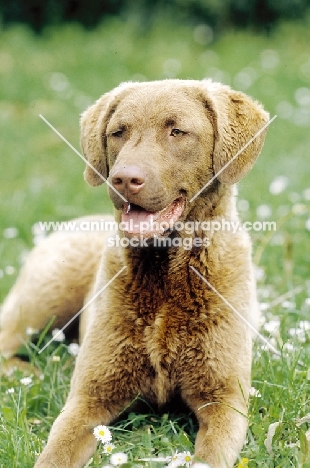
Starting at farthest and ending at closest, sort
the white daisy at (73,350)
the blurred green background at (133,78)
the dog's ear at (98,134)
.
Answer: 1. the blurred green background at (133,78)
2. the white daisy at (73,350)
3. the dog's ear at (98,134)

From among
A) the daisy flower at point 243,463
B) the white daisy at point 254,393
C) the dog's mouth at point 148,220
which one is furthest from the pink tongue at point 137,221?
the daisy flower at point 243,463

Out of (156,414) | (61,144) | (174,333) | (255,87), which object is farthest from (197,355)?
(255,87)

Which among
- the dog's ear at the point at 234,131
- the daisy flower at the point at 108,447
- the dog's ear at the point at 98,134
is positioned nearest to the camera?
the daisy flower at the point at 108,447

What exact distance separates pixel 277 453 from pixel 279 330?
114 centimetres

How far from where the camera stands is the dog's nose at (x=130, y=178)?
3.04 m

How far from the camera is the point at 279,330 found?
4082 mm

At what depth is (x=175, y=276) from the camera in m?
3.44

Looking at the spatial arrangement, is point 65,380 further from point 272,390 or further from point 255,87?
point 255,87

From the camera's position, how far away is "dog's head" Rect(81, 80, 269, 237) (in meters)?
3.12

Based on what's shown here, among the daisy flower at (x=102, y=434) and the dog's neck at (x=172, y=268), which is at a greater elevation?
the dog's neck at (x=172, y=268)

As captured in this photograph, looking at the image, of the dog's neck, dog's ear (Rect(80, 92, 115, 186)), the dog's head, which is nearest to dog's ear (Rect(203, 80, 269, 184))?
the dog's head

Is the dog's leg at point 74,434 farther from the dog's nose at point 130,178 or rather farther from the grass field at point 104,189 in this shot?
the dog's nose at point 130,178

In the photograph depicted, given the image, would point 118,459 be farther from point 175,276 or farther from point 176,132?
point 176,132

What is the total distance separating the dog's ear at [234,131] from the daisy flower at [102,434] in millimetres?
1203
